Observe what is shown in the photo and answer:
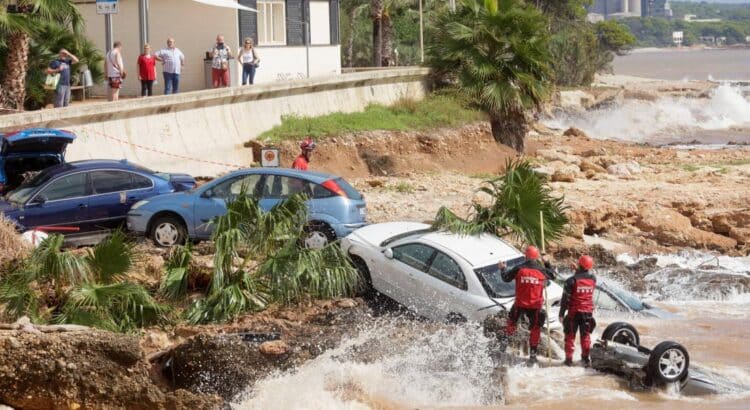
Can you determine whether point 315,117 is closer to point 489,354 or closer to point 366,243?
point 366,243

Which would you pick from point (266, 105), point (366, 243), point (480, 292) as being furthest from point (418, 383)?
point (266, 105)

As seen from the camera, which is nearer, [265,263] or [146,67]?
[265,263]

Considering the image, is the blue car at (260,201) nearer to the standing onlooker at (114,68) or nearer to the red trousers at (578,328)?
the red trousers at (578,328)

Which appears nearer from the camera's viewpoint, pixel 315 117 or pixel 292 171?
pixel 292 171

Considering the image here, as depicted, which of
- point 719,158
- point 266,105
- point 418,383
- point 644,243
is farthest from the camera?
point 719,158

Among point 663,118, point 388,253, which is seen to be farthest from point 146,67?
point 663,118

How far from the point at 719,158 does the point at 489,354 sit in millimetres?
24261

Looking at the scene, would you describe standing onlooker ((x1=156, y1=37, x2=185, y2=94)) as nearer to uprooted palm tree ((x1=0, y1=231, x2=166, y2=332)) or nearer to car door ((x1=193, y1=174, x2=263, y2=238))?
car door ((x1=193, y1=174, x2=263, y2=238))

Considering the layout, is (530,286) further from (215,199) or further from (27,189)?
(27,189)

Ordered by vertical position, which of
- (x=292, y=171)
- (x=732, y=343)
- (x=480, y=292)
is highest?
(x=292, y=171)

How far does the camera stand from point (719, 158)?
3691cm

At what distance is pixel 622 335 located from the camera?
14.9 meters

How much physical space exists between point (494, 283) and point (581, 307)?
1.39 meters

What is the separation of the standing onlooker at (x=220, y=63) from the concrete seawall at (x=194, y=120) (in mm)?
985
